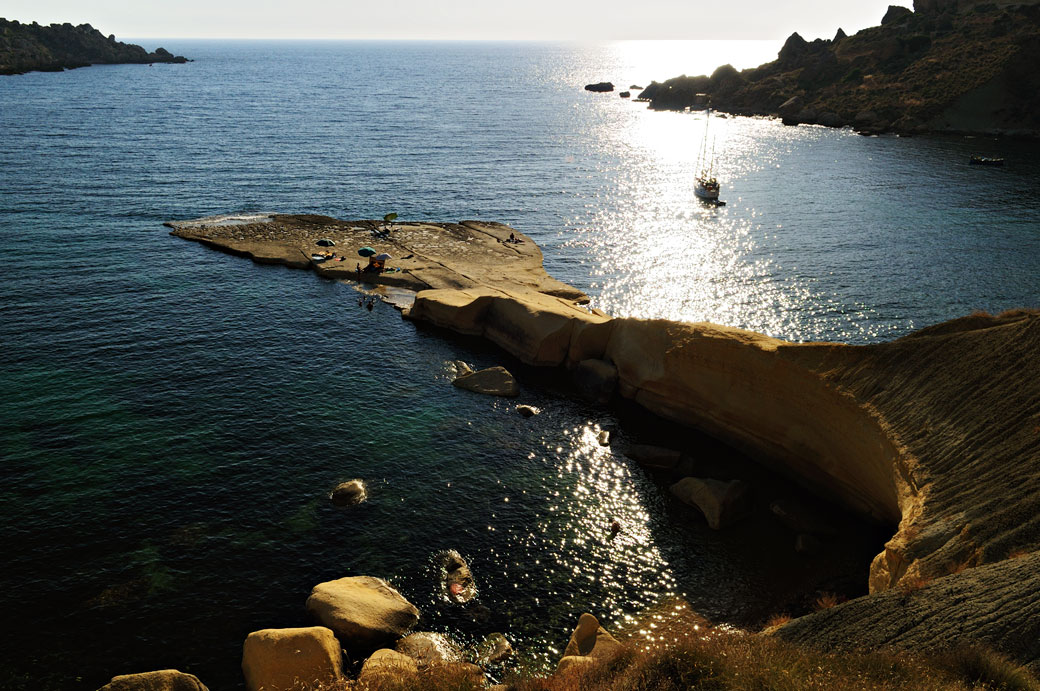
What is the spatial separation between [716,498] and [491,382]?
1817cm

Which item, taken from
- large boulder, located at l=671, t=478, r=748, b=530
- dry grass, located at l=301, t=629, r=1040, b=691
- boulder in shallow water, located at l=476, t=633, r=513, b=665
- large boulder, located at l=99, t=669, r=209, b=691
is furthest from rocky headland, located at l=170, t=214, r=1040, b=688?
large boulder, located at l=671, t=478, r=748, b=530

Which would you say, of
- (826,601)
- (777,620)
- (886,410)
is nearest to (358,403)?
(777,620)

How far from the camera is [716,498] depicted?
34.8m

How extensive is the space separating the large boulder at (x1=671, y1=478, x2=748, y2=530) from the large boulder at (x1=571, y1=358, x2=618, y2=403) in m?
11.6

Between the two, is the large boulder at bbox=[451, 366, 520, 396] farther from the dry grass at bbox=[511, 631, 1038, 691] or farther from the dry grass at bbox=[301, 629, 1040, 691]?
the dry grass at bbox=[511, 631, 1038, 691]

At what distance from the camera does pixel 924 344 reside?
34938mm

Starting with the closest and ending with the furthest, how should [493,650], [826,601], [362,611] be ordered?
[493,650], [362,611], [826,601]

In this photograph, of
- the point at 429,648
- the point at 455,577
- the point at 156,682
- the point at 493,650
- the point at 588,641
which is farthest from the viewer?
the point at 455,577

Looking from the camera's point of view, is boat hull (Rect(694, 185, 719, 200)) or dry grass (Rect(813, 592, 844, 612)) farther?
boat hull (Rect(694, 185, 719, 200))

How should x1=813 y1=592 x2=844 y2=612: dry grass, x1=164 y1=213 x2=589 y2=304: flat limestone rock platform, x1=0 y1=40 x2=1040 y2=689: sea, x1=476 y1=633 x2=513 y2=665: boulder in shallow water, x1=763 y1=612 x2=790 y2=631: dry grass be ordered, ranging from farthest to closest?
x1=164 y1=213 x2=589 y2=304: flat limestone rock platform
x1=0 y1=40 x2=1040 y2=689: sea
x1=813 y1=592 x2=844 y2=612: dry grass
x1=763 y1=612 x2=790 y2=631: dry grass
x1=476 y1=633 x2=513 y2=665: boulder in shallow water

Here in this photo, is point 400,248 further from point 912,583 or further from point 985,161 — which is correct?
point 985,161

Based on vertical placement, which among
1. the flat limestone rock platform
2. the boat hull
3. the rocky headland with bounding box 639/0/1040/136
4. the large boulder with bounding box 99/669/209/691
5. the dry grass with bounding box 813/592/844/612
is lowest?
the large boulder with bounding box 99/669/209/691

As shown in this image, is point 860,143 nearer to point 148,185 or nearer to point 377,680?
point 148,185

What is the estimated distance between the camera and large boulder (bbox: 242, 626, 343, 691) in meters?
23.8
